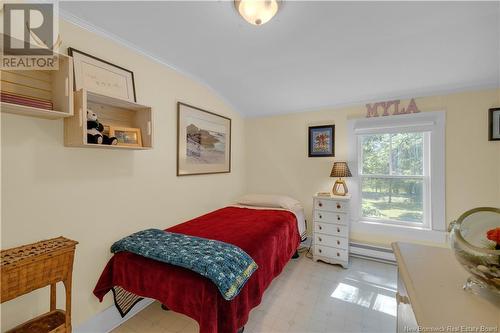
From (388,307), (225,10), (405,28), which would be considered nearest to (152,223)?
(225,10)

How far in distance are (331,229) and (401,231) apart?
0.89 m

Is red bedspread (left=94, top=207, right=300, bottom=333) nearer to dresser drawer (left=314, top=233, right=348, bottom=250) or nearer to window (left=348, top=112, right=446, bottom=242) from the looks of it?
dresser drawer (left=314, top=233, right=348, bottom=250)

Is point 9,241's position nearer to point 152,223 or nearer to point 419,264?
point 152,223

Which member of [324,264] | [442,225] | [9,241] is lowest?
[324,264]

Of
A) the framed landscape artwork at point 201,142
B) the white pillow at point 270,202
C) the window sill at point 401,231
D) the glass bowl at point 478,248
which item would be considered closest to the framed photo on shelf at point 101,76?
the framed landscape artwork at point 201,142

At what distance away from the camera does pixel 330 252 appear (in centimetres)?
274

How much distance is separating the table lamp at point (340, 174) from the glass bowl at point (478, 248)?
1.95 m

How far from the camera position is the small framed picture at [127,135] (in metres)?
1.71

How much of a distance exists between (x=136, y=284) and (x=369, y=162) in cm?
299

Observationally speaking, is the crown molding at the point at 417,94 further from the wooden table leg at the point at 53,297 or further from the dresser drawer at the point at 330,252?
the wooden table leg at the point at 53,297

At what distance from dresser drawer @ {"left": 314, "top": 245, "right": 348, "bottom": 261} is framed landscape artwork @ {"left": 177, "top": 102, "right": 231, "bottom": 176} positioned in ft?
5.52

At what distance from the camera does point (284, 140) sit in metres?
3.46

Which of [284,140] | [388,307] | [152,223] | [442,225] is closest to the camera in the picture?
[388,307]

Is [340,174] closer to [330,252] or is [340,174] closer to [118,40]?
[330,252]
